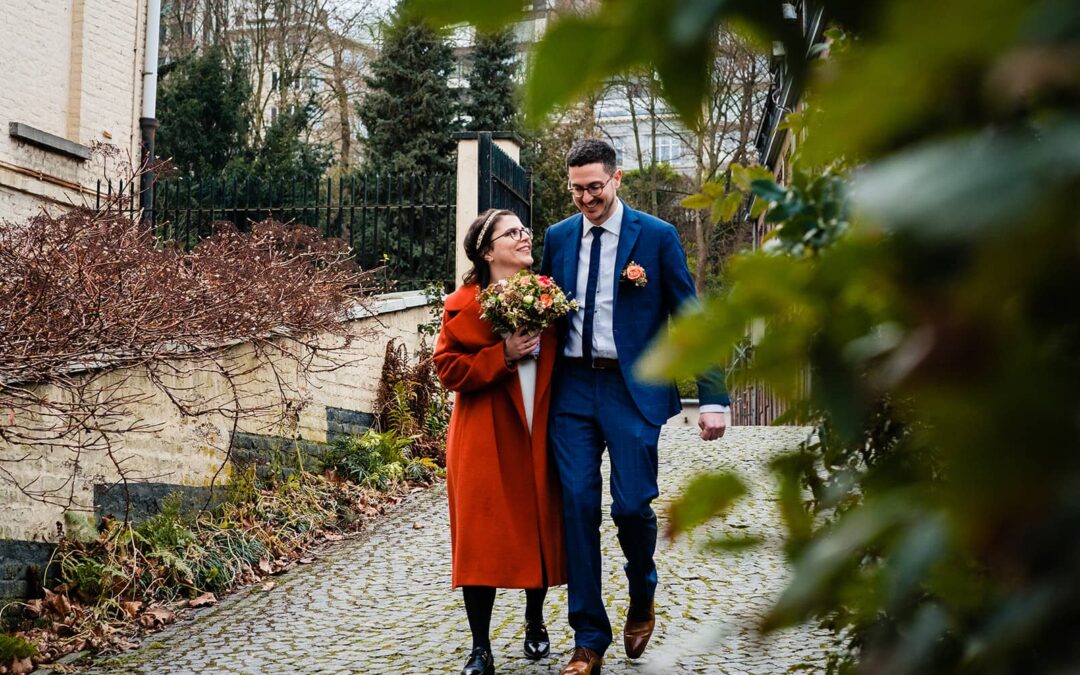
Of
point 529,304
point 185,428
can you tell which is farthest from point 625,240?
point 185,428

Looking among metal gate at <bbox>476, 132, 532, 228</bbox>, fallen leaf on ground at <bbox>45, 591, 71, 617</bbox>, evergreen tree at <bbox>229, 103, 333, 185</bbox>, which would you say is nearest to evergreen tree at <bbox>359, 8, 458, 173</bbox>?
evergreen tree at <bbox>229, 103, 333, 185</bbox>

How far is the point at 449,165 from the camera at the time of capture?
23312 millimetres

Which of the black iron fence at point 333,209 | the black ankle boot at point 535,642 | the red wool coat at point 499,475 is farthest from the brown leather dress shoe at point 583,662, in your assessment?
the black iron fence at point 333,209

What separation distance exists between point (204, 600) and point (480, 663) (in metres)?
2.50

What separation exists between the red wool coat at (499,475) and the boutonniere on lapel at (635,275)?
0.39 metres

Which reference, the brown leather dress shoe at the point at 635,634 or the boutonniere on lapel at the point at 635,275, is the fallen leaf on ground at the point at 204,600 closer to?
the brown leather dress shoe at the point at 635,634

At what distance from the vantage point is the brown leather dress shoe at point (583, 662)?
14.1 ft

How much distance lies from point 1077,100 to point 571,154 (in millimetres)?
4219

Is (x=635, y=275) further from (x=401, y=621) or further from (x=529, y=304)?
(x=401, y=621)

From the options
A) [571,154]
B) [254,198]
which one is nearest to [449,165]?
[254,198]

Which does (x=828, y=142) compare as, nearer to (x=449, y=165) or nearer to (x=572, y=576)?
(x=572, y=576)

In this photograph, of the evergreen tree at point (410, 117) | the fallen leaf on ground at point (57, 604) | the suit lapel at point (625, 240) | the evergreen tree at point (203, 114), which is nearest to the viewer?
the suit lapel at point (625, 240)

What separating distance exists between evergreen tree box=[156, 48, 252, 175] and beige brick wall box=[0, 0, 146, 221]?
27.2 feet

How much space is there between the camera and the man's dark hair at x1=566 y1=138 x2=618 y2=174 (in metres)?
4.63
